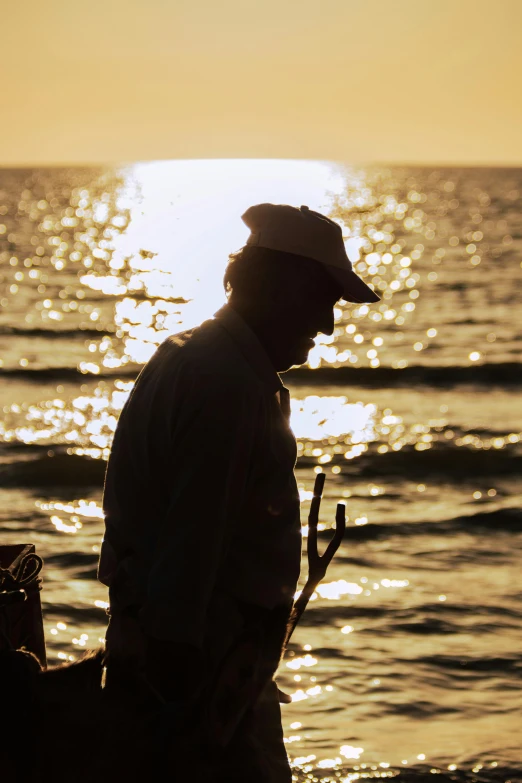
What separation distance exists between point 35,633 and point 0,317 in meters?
28.3

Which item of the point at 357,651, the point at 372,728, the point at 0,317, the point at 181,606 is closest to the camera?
the point at 181,606

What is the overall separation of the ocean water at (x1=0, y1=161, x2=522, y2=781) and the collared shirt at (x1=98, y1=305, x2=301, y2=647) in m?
3.48

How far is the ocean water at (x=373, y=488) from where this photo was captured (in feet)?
20.7

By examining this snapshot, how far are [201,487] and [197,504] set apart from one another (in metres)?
0.03

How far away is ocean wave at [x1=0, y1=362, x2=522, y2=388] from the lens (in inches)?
861

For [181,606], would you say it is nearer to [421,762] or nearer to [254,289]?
[254,289]

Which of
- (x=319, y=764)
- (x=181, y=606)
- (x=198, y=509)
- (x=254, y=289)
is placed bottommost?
(x=319, y=764)

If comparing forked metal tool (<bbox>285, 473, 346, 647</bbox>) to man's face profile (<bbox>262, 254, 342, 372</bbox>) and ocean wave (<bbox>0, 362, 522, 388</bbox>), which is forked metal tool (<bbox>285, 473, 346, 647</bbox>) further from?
ocean wave (<bbox>0, 362, 522, 388</bbox>)

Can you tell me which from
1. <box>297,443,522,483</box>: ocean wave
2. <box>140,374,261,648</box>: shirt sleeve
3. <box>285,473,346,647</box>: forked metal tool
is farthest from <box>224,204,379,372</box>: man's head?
<box>297,443,522,483</box>: ocean wave

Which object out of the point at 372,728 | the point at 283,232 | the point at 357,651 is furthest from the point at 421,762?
the point at 283,232

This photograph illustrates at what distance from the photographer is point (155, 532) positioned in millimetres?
2391

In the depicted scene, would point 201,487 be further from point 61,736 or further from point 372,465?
point 372,465

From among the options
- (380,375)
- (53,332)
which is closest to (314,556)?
(380,375)

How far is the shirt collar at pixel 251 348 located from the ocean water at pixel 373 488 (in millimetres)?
3693
